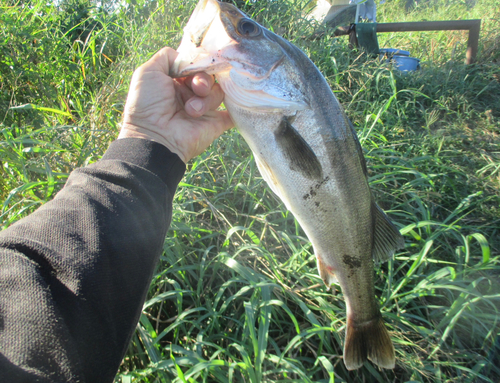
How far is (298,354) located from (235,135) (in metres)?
1.98

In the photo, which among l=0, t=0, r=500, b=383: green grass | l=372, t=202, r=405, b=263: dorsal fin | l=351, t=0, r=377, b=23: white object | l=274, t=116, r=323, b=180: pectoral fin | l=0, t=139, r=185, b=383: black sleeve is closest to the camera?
l=0, t=139, r=185, b=383: black sleeve

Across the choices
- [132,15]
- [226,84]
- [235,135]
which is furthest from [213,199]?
[132,15]

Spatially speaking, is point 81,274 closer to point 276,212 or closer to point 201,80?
point 201,80

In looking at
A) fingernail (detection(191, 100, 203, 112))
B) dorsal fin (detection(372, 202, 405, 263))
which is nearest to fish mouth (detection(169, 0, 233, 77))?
fingernail (detection(191, 100, 203, 112))

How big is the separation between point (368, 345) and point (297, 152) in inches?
42.8

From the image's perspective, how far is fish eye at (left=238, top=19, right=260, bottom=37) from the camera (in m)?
1.59

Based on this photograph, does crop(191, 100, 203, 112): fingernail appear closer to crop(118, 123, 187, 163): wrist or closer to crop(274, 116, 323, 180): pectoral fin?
crop(118, 123, 187, 163): wrist

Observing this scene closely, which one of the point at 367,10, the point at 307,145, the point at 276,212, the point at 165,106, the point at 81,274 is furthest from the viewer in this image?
the point at 367,10

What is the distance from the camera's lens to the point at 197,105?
5.59ft

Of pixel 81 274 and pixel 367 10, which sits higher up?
pixel 81 274

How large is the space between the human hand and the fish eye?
29 centimetres

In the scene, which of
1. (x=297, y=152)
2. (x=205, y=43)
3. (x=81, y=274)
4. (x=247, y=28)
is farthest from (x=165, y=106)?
(x=81, y=274)

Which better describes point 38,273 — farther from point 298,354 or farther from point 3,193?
point 3,193

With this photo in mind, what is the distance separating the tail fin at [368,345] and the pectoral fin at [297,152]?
83 cm
